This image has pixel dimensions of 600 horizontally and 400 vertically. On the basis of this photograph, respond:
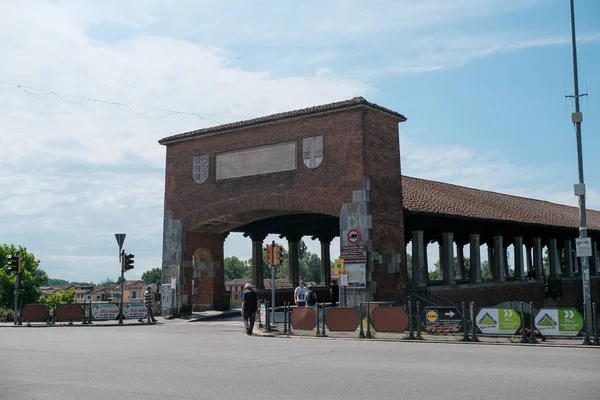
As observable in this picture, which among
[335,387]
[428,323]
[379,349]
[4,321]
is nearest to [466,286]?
[428,323]

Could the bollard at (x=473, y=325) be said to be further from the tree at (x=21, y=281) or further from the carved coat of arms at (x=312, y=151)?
the tree at (x=21, y=281)

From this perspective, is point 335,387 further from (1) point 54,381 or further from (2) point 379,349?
(2) point 379,349

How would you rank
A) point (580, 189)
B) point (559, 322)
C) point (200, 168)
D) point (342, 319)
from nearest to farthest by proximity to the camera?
point (559, 322) → point (580, 189) → point (342, 319) → point (200, 168)

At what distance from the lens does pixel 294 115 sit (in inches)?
1012

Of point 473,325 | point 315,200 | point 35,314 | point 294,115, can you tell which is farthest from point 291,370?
point 35,314

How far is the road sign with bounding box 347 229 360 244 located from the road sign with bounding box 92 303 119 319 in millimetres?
10699

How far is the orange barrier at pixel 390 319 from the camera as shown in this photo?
61.0 feet

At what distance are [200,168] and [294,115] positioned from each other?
5680mm

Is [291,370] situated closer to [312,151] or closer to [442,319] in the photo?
[442,319]

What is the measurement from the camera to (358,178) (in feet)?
79.0

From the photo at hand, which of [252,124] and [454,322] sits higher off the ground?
[252,124]

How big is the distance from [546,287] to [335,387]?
33874mm

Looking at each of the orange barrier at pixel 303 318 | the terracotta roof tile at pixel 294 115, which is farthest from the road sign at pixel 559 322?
the terracotta roof tile at pixel 294 115

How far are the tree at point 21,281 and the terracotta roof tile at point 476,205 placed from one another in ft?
157
